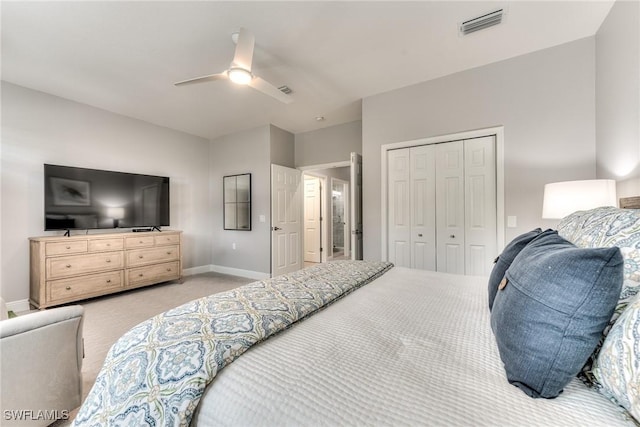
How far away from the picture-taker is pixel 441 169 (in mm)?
3043

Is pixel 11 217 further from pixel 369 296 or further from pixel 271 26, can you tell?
pixel 369 296

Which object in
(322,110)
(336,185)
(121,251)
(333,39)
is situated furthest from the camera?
(336,185)

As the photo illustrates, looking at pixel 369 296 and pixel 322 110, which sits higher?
pixel 322 110

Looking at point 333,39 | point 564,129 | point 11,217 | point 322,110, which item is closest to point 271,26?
point 333,39

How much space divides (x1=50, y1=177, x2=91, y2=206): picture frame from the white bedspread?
3940 millimetres

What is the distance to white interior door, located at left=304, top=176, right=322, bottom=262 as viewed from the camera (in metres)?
6.42

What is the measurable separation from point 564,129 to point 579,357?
2.78 m

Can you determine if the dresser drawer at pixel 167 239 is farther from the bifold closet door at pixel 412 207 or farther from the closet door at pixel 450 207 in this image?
the closet door at pixel 450 207

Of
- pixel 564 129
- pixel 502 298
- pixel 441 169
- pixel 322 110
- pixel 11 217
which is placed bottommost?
pixel 502 298

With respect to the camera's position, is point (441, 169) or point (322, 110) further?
point (322, 110)

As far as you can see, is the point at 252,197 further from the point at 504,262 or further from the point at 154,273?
the point at 504,262

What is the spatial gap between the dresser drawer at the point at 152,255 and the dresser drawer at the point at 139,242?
65 millimetres

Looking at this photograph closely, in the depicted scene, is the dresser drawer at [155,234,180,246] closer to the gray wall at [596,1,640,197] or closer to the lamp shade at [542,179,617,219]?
the lamp shade at [542,179,617,219]

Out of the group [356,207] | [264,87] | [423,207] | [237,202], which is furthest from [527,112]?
[237,202]
